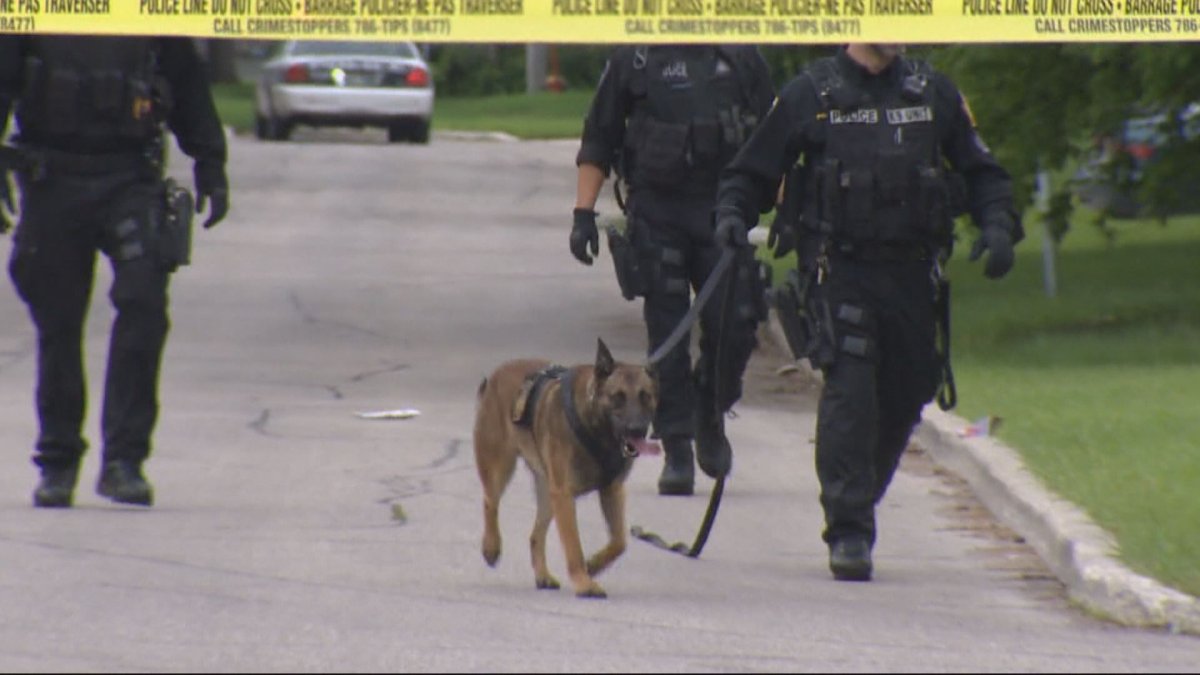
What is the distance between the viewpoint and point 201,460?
10789mm

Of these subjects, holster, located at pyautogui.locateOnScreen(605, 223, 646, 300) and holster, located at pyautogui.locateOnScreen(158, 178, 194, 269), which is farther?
holster, located at pyautogui.locateOnScreen(605, 223, 646, 300)

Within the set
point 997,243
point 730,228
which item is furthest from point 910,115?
point 730,228

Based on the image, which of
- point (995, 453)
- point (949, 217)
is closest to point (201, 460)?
point (995, 453)

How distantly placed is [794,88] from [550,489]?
1.54 m

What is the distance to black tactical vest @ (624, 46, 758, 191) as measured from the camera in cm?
960

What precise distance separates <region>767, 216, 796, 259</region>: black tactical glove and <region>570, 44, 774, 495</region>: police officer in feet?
3.36

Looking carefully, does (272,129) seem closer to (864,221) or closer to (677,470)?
(677,470)

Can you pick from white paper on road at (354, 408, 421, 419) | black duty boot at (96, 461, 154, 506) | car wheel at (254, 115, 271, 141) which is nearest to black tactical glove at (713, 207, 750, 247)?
black duty boot at (96, 461, 154, 506)

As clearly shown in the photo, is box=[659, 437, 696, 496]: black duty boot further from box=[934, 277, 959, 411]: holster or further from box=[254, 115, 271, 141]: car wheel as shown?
box=[254, 115, 271, 141]: car wheel

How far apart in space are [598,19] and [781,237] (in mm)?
1254

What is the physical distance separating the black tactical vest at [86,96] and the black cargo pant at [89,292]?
127mm

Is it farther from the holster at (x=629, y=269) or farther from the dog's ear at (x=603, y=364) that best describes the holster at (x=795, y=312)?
the holster at (x=629, y=269)

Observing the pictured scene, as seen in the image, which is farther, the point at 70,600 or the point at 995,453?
the point at 995,453

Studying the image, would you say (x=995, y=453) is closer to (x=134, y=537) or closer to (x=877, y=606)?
(x=877, y=606)
